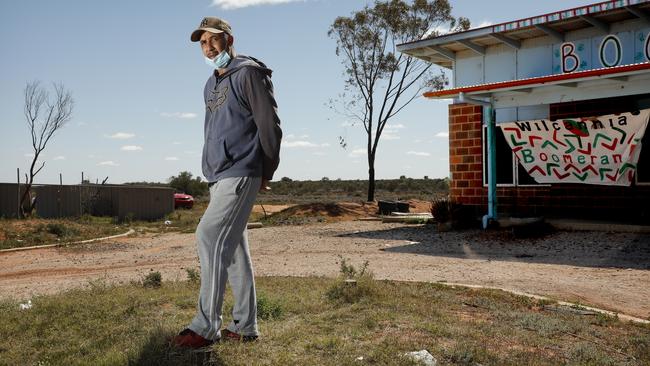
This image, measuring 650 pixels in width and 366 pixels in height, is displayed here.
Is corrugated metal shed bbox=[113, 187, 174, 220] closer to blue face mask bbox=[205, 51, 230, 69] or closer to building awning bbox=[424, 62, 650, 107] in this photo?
building awning bbox=[424, 62, 650, 107]

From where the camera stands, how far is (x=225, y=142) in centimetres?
439

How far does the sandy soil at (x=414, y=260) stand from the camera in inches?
333

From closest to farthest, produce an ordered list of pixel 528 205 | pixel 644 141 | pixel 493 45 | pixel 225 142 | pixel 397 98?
1. pixel 225 142
2. pixel 644 141
3. pixel 528 205
4. pixel 493 45
5. pixel 397 98

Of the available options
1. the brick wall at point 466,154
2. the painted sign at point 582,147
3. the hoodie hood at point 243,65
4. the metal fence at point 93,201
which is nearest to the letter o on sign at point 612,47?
the painted sign at point 582,147

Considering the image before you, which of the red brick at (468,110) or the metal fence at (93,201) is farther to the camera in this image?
the metal fence at (93,201)

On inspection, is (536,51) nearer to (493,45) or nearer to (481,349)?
(493,45)

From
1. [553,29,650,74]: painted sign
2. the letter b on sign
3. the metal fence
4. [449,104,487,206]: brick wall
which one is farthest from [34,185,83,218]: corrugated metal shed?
the letter b on sign

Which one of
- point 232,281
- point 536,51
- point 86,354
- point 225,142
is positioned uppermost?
point 536,51

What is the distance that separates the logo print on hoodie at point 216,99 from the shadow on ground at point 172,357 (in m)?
1.66

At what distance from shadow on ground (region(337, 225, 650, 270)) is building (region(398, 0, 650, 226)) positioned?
3.89ft

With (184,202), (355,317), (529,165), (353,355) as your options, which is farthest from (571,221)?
(184,202)

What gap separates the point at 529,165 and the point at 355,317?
1021 cm

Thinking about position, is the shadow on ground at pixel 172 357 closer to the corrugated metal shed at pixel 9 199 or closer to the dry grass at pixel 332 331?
the dry grass at pixel 332 331

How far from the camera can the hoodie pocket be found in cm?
437
